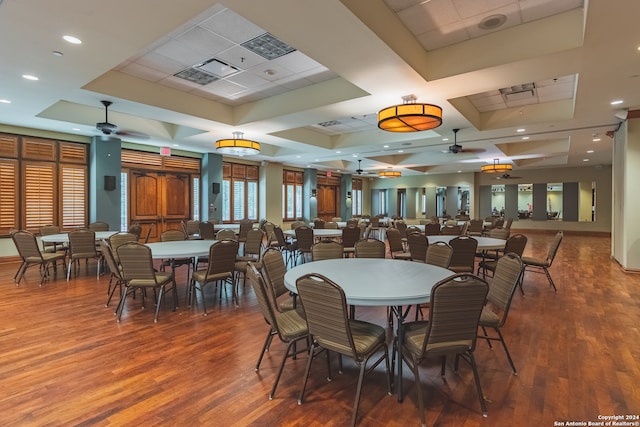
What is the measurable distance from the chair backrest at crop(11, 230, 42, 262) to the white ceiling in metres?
2.29

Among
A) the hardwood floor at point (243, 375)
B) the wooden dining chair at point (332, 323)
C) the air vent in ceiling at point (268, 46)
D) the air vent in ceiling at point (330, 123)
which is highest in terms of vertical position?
the air vent in ceiling at point (330, 123)

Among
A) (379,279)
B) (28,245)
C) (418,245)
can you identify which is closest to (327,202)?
(418,245)

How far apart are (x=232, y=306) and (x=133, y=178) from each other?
23.7ft

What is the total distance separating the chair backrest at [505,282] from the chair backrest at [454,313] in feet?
2.16

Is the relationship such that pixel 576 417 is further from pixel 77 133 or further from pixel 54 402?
pixel 77 133

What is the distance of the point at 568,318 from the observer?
4.20m

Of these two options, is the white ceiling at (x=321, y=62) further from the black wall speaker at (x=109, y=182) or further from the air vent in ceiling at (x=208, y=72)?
the black wall speaker at (x=109, y=182)

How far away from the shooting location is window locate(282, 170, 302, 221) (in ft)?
49.5

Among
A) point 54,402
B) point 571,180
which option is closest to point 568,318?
point 54,402

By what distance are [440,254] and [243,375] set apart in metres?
2.63

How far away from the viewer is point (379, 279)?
9.29ft

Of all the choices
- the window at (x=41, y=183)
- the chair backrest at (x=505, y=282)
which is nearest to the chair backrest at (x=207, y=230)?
the window at (x=41, y=183)

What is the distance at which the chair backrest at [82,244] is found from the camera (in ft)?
19.6

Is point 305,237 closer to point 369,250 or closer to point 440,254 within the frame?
point 369,250
